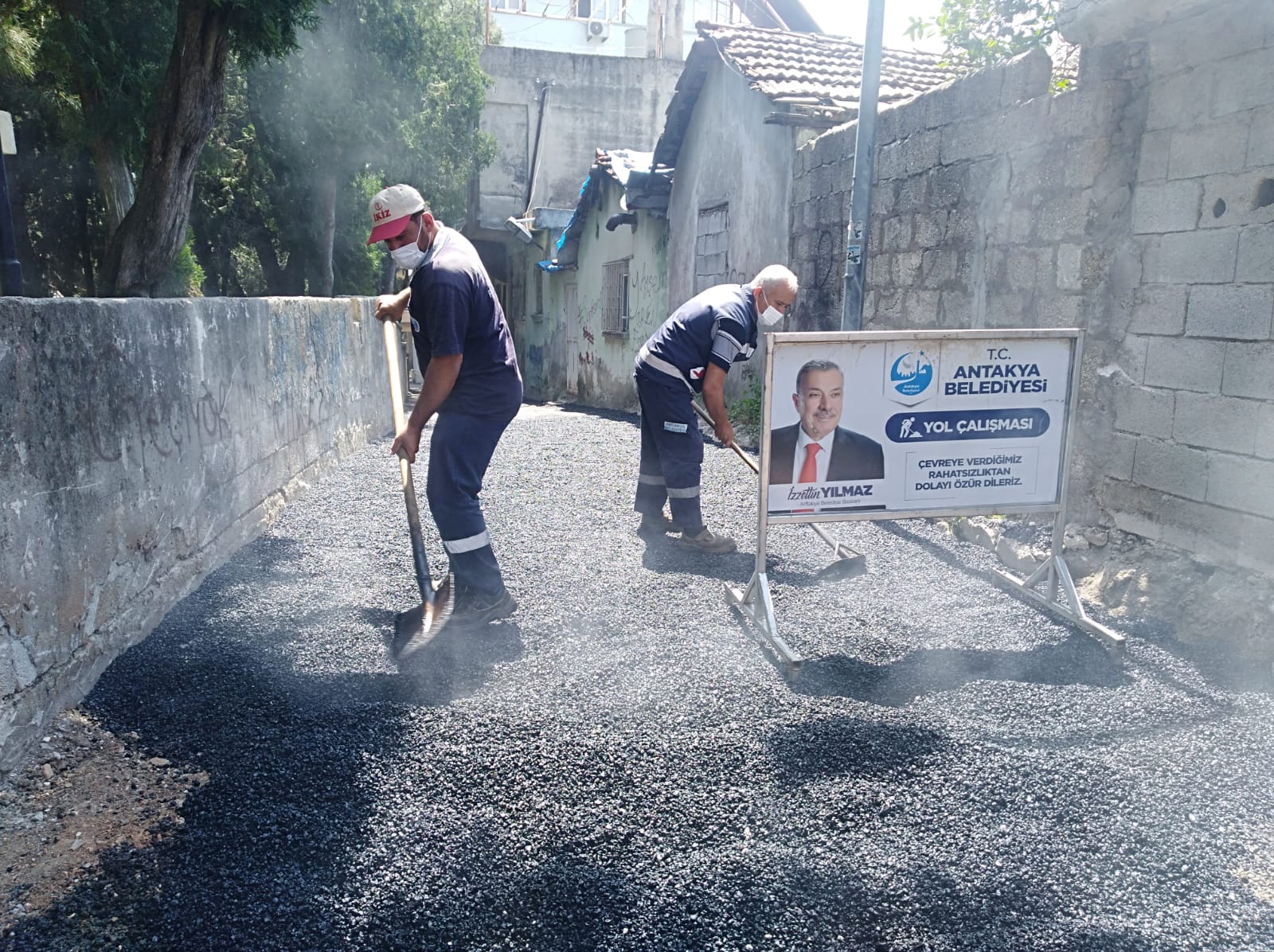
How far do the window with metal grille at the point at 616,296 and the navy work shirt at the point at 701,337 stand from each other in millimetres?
10961

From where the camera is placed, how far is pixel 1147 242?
4918 mm

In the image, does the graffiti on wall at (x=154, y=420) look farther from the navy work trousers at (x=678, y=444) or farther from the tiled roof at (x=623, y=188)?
the tiled roof at (x=623, y=188)

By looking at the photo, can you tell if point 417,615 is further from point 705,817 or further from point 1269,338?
point 1269,338

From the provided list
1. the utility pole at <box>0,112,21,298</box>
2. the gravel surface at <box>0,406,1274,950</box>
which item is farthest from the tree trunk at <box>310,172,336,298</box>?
the gravel surface at <box>0,406,1274,950</box>

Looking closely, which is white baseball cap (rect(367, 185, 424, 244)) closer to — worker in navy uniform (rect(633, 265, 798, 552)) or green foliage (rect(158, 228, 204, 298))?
worker in navy uniform (rect(633, 265, 798, 552))

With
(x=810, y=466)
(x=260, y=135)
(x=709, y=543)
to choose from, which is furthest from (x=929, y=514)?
(x=260, y=135)

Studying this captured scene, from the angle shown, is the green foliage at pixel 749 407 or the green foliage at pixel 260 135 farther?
the green foliage at pixel 749 407

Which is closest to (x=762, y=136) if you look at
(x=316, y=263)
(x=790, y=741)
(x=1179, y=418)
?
(x=1179, y=418)

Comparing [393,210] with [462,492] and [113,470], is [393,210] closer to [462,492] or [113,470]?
[462,492]

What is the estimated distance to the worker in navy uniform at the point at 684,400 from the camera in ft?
17.7

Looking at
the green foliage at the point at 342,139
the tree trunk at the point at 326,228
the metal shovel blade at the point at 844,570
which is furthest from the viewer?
the tree trunk at the point at 326,228

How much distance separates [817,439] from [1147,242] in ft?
7.16

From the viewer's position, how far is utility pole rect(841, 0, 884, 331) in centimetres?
713

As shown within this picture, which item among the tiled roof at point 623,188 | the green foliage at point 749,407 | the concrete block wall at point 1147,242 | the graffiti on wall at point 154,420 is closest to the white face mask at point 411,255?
the graffiti on wall at point 154,420
